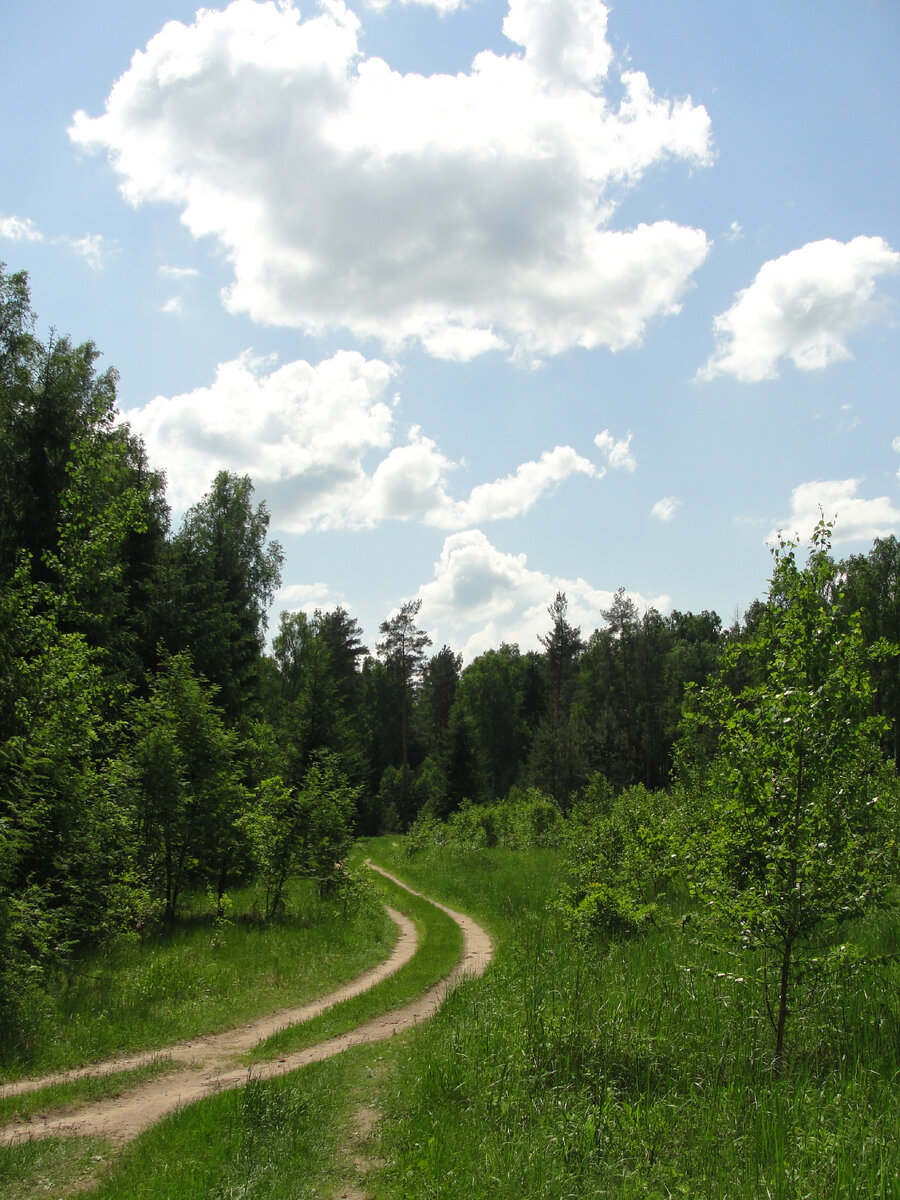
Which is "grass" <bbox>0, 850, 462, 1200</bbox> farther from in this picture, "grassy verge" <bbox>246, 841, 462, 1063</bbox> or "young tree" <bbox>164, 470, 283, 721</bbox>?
"young tree" <bbox>164, 470, 283, 721</bbox>

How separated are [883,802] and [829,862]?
2.34ft

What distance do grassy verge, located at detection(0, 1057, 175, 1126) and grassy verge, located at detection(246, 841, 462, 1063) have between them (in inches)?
43.5

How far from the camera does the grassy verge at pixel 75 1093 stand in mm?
6543

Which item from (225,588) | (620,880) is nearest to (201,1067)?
(620,880)

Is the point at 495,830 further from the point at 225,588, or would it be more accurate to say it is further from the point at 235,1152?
the point at 235,1152

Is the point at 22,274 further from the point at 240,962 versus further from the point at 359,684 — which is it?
the point at 359,684

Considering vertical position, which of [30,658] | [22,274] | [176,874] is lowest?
[176,874]

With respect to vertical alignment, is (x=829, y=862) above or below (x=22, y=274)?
below

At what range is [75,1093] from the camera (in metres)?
7.03

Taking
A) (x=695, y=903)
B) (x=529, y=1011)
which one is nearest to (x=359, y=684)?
(x=695, y=903)

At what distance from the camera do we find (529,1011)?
790cm

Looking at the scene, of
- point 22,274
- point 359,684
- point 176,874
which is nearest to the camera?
point 176,874

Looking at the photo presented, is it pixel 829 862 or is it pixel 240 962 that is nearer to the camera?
pixel 829 862

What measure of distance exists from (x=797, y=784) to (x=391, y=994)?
741cm
